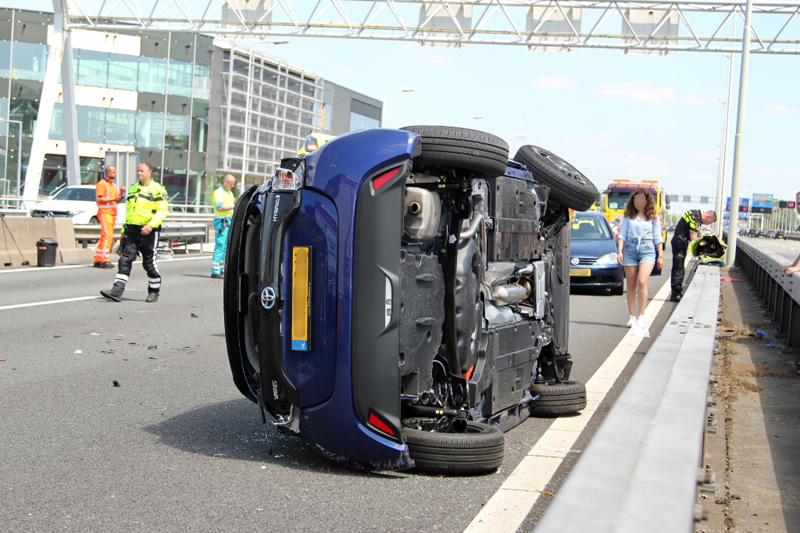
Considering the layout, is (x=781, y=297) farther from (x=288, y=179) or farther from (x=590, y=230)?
(x=288, y=179)

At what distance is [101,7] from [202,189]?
39.8 metres

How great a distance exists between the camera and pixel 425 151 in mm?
4148

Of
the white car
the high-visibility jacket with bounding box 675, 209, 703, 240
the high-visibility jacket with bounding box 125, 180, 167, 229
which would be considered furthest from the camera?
the white car

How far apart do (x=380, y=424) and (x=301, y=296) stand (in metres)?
0.71

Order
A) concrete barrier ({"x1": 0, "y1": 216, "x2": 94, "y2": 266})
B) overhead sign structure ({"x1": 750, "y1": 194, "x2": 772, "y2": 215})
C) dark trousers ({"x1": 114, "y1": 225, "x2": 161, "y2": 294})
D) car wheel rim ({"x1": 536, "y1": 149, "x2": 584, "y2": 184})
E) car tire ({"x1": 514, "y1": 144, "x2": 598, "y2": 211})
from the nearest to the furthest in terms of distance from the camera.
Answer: car tire ({"x1": 514, "y1": 144, "x2": 598, "y2": 211}) → car wheel rim ({"x1": 536, "y1": 149, "x2": 584, "y2": 184}) → dark trousers ({"x1": 114, "y1": 225, "x2": 161, "y2": 294}) → concrete barrier ({"x1": 0, "y1": 216, "x2": 94, "y2": 266}) → overhead sign structure ({"x1": 750, "y1": 194, "x2": 772, "y2": 215})

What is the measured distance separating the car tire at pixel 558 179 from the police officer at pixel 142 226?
281 inches

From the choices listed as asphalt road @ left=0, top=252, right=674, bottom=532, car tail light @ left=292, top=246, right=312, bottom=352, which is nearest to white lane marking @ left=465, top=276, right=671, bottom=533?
asphalt road @ left=0, top=252, right=674, bottom=532

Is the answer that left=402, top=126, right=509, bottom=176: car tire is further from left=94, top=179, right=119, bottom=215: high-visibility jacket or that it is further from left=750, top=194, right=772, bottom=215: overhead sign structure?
left=750, top=194, right=772, bottom=215: overhead sign structure

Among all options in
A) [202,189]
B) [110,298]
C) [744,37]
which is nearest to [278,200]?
[110,298]

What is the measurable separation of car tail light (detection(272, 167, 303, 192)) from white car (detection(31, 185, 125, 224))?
23.0 m

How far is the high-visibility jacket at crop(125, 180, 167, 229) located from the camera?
11641 millimetres

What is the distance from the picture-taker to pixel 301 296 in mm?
4012

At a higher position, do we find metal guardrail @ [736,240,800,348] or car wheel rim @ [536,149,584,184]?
car wheel rim @ [536,149,584,184]

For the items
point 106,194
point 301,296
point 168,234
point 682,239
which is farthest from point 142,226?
point 168,234
